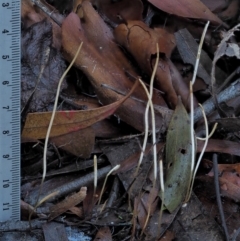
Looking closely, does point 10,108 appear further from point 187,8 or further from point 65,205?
point 187,8

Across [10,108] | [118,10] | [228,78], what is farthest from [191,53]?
[10,108]

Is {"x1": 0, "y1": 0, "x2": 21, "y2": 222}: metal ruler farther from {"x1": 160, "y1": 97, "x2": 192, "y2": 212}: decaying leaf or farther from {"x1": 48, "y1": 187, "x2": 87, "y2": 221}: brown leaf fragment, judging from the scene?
{"x1": 160, "y1": 97, "x2": 192, "y2": 212}: decaying leaf

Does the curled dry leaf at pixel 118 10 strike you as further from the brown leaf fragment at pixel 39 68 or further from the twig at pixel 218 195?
the twig at pixel 218 195

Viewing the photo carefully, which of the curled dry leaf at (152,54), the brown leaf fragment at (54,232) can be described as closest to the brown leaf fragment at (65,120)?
the curled dry leaf at (152,54)

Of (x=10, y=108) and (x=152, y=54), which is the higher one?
(x=152, y=54)

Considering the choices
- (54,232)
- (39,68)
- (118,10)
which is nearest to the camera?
(54,232)
